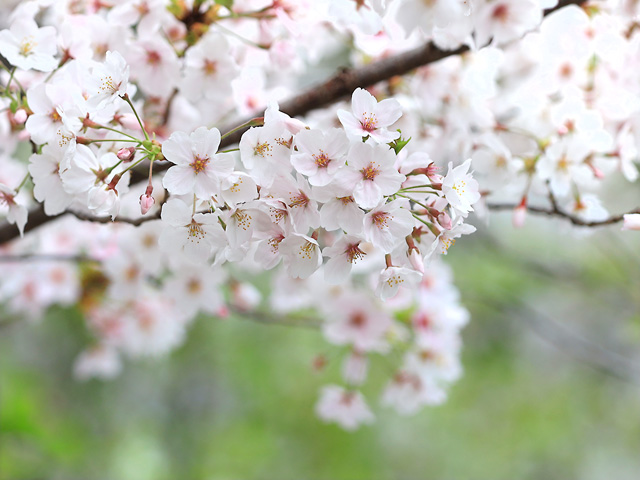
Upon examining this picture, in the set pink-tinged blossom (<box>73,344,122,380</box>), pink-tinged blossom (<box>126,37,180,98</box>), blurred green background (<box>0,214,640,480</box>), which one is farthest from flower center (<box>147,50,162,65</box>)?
blurred green background (<box>0,214,640,480</box>)

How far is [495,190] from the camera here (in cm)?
132

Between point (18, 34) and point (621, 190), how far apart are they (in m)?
3.30

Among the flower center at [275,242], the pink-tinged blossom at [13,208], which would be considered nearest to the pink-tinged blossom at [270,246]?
the flower center at [275,242]

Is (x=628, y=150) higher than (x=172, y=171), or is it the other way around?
(x=172, y=171)

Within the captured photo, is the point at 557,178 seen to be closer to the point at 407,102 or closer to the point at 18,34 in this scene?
the point at 407,102

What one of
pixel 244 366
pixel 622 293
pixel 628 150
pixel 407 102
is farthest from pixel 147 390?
pixel 628 150

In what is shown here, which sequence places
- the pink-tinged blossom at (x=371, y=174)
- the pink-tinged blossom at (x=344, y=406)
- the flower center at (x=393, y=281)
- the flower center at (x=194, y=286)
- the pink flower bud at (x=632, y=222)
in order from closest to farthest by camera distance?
Result: the pink-tinged blossom at (x=371, y=174)
the flower center at (x=393, y=281)
the pink flower bud at (x=632, y=222)
the flower center at (x=194, y=286)
the pink-tinged blossom at (x=344, y=406)

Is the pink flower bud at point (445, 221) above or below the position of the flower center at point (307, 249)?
above

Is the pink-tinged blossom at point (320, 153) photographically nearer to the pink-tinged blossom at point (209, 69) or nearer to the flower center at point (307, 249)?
the flower center at point (307, 249)

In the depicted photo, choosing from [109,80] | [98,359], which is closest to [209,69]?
[109,80]

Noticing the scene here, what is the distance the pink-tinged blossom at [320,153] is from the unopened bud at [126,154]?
255 mm

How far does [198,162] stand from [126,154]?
0.11 metres

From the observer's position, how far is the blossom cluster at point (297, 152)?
2.70 feet

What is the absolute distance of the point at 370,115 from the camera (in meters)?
0.82
